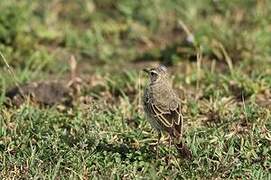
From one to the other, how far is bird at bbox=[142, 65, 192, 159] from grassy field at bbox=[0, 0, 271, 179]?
9.5 inches

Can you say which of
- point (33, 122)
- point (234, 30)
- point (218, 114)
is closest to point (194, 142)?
point (218, 114)

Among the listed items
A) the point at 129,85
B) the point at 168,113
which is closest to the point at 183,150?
the point at 168,113

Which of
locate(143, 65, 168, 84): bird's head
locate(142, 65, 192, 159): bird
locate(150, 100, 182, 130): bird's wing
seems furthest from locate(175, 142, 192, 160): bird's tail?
locate(143, 65, 168, 84): bird's head

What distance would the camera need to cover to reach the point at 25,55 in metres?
10.8

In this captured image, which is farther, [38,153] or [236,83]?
[236,83]

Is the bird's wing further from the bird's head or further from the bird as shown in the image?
the bird's head

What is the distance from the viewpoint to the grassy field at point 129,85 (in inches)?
280

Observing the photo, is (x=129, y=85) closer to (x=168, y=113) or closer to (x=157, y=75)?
(x=157, y=75)

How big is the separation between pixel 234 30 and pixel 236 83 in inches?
64.5

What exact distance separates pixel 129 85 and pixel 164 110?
7.41 ft

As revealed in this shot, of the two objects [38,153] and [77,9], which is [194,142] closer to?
[38,153]

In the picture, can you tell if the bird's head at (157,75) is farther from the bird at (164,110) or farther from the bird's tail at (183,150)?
the bird's tail at (183,150)

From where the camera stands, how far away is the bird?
7.07 metres

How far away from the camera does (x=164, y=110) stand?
740 cm
